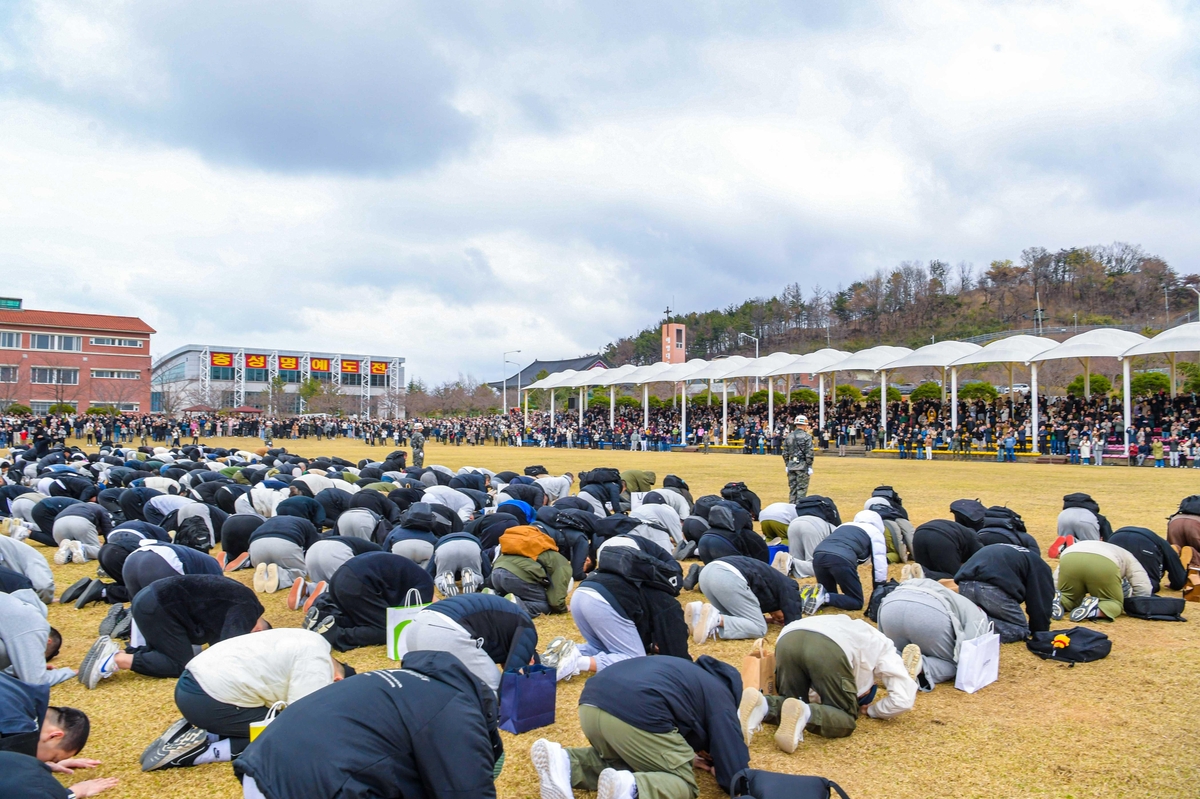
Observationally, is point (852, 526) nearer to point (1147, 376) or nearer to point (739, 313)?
point (1147, 376)

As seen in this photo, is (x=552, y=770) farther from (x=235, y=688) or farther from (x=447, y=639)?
(x=235, y=688)

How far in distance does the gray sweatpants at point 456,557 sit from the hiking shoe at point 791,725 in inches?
155

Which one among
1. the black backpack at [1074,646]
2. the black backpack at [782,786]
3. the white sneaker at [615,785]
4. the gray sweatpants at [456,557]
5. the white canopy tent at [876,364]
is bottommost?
the black backpack at [1074,646]

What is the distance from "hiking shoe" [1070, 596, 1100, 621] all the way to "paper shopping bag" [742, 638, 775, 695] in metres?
3.67

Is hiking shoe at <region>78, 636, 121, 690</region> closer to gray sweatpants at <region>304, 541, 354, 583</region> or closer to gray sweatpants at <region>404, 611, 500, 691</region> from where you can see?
gray sweatpants at <region>304, 541, 354, 583</region>

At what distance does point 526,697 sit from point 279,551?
4787mm

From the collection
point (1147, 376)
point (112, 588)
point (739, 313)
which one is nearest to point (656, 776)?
point (112, 588)

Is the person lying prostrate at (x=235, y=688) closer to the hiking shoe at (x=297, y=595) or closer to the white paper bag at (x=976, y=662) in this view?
the hiking shoe at (x=297, y=595)

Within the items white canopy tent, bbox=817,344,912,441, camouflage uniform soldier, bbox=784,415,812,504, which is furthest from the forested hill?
camouflage uniform soldier, bbox=784,415,812,504

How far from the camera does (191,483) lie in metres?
13.0

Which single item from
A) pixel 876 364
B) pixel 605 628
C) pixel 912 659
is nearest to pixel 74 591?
pixel 605 628

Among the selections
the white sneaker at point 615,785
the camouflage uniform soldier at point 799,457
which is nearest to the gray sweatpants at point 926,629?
the white sneaker at point 615,785

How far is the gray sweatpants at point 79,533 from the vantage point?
9766mm

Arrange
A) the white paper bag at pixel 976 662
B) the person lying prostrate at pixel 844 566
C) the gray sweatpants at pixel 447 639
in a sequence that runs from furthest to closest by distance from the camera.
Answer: the person lying prostrate at pixel 844 566, the white paper bag at pixel 976 662, the gray sweatpants at pixel 447 639
